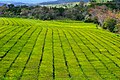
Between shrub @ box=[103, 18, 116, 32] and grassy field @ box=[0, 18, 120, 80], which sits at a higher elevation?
grassy field @ box=[0, 18, 120, 80]

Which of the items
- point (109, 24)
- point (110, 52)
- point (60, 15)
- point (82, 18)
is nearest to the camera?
point (110, 52)

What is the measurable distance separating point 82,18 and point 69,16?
7.08m

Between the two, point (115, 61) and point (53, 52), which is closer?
point (115, 61)

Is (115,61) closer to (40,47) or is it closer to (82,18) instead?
(40,47)

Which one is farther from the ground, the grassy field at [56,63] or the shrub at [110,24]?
the grassy field at [56,63]

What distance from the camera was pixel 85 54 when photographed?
29.0m

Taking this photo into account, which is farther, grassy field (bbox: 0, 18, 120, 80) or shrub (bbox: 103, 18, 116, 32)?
shrub (bbox: 103, 18, 116, 32)

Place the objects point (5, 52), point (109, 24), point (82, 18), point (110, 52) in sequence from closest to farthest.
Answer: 1. point (5, 52)
2. point (110, 52)
3. point (109, 24)
4. point (82, 18)

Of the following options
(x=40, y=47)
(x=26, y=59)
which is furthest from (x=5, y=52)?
(x=40, y=47)

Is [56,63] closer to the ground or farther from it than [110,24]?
farther from it

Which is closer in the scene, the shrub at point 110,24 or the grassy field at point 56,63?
the grassy field at point 56,63

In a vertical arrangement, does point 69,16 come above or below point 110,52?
below

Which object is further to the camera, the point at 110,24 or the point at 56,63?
the point at 110,24

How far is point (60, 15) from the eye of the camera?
439 feet
